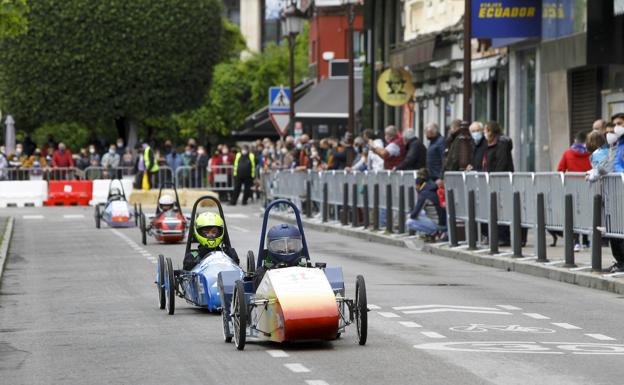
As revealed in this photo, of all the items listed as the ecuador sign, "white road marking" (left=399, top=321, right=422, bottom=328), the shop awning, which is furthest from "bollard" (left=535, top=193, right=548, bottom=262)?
the shop awning

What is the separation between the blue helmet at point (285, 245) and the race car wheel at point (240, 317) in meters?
0.55

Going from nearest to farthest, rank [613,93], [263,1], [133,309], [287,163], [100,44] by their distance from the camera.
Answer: [133,309] → [613,93] → [287,163] → [100,44] → [263,1]

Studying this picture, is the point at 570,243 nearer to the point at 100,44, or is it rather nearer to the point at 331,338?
the point at 331,338

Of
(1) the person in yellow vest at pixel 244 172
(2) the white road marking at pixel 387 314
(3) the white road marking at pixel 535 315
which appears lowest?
(3) the white road marking at pixel 535 315

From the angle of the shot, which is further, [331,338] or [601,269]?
[601,269]

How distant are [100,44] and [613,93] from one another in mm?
49103

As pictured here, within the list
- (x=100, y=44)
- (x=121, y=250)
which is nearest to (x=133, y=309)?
(x=121, y=250)

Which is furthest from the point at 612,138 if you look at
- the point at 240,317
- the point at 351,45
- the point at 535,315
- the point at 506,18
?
the point at 351,45

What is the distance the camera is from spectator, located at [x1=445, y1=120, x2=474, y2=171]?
30.4 metres

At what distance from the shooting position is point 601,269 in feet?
74.5

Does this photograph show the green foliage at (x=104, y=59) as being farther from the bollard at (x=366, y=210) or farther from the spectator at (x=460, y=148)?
the spectator at (x=460, y=148)

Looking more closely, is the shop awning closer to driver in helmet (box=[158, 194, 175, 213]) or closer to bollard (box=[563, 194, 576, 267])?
driver in helmet (box=[158, 194, 175, 213])

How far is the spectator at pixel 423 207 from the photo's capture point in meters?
31.5

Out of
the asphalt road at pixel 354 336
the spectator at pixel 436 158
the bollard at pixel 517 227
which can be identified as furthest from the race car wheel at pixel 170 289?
the spectator at pixel 436 158
